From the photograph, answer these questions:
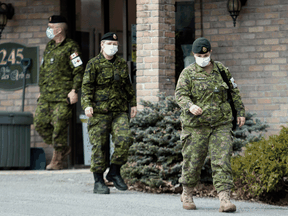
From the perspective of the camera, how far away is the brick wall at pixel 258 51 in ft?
28.8

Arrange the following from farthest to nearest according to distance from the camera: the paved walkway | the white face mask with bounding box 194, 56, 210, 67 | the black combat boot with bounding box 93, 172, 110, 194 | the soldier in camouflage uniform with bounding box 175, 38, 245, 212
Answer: the black combat boot with bounding box 93, 172, 110, 194 → the white face mask with bounding box 194, 56, 210, 67 → the soldier in camouflage uniform with bounding box 175, 38, 245, 212 → the paved walkway

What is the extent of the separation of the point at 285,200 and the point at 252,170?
0.77m

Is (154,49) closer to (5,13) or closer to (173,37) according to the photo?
(173,37)

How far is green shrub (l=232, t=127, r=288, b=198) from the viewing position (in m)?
6.17

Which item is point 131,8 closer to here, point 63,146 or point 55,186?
point 63,146

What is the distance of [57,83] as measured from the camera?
8797 mm

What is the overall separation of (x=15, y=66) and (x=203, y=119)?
5604 millimetres

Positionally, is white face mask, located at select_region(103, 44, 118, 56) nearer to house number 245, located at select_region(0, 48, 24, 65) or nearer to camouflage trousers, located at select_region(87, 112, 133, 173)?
camouflage trousers, located at select_region(87, 112, 133, 173)

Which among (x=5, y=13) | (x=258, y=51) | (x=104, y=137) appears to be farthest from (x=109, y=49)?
(x=5, y=13)

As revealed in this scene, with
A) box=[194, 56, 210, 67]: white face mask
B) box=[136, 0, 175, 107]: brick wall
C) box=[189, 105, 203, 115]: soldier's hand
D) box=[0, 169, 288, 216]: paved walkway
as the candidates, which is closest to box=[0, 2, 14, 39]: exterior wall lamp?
box=[136, 0, 175, 107]: brick wall

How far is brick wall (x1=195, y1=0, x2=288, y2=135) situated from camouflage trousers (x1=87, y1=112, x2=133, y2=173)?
302 centimetres

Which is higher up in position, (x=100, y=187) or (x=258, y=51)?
(x=258, y=51)

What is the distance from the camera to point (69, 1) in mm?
10125

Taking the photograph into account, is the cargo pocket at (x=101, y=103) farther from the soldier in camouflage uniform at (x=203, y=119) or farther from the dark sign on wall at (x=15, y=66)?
the dark sign on wall at (x=15, y=66)
